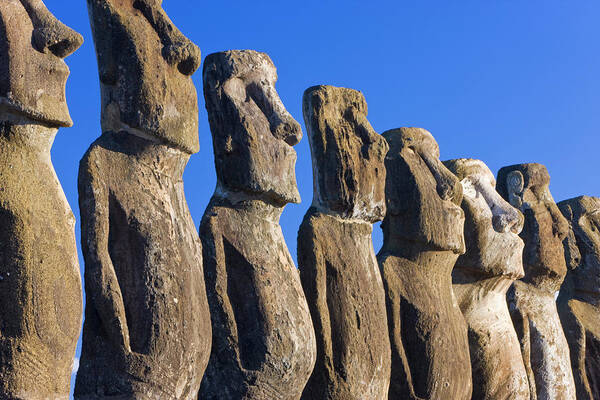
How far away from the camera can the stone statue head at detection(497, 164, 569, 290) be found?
10.0 meters

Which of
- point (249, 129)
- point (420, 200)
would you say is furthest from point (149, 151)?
point (420, 200)

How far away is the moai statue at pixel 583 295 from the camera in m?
10.5

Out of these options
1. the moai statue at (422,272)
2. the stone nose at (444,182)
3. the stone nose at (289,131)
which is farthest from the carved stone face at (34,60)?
the stone nose at (444,182)

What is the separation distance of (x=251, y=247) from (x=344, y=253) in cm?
97

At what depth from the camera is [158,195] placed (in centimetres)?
592

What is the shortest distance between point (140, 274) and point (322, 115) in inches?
97.5

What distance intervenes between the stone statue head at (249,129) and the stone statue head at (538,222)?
394 centimetres

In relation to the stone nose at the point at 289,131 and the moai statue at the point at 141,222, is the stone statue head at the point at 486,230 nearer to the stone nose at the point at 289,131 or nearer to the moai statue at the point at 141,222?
the stone nose at the point at 289,131

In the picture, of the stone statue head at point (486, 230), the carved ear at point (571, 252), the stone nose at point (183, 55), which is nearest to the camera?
the stone nose at point (183, 55)

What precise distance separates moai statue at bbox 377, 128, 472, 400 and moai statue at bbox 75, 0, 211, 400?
7.42 feet

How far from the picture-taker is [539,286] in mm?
10031

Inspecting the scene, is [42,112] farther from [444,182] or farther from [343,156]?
[444,182]

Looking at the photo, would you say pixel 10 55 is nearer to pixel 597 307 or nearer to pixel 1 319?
pixel 1 319

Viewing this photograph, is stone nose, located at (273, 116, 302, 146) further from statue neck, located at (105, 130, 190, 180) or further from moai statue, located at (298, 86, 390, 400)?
statue neck, located at (105, 130, 190, 180)
